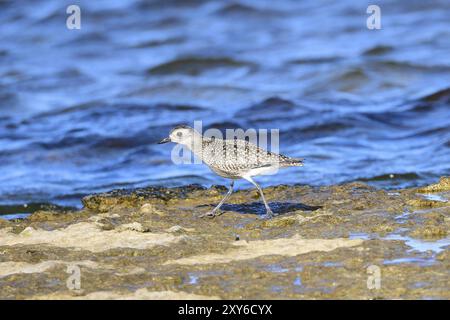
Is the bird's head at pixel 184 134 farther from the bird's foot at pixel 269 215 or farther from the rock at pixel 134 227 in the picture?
the rock at pixel 134 227

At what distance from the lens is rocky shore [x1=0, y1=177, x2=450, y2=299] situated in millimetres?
5812

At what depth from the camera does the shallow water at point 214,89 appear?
1334cm

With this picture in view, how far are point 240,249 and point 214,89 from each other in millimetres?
12902

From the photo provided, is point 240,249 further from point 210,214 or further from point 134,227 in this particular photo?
point 210,214

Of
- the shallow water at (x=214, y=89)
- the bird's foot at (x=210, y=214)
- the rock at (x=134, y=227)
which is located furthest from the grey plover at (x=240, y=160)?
→ the shallow water at (x=214, y=89)

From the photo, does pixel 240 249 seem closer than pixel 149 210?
Yes

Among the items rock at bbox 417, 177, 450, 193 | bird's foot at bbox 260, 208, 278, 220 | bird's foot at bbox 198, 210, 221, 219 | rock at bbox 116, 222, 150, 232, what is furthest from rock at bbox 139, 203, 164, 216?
rock at bbox 417, 177, 450, 193

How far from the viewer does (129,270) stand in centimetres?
627

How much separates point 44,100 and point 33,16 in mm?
8457

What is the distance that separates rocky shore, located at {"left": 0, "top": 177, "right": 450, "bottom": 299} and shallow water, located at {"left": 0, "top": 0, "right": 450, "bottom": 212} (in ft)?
12.5

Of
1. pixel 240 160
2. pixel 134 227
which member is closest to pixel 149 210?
pixel 134 227

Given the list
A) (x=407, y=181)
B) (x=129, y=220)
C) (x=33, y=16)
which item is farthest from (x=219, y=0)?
(x=129, y=220)

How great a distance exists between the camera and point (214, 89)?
63.5 ft
